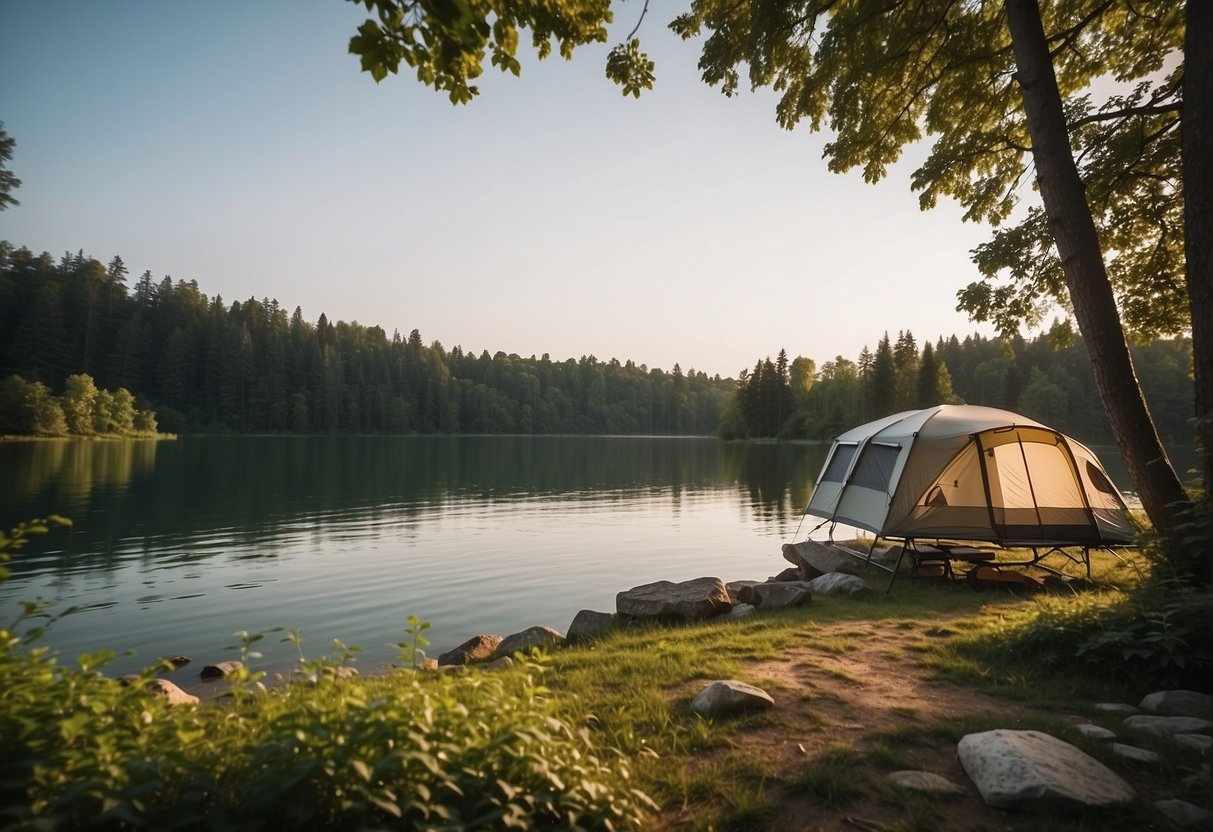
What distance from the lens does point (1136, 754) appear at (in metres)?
3.96

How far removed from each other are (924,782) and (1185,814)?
4.07 feet

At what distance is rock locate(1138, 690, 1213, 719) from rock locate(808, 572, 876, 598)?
5.10m

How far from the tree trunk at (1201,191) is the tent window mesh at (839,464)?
301 inches

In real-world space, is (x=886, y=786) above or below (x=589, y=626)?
above

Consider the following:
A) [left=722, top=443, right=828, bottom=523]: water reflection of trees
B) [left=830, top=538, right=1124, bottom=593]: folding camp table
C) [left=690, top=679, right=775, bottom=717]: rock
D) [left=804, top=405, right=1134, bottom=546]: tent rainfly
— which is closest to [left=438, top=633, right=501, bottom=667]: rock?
[left=690, top=679, right=775, bottom=717]: rock

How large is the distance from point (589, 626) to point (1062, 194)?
808 centimetres

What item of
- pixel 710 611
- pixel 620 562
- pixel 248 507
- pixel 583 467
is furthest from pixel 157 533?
pixel 583 467

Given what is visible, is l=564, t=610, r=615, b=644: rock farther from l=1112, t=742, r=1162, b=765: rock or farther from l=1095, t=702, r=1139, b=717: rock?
l=1112, t=742, r=1162, b=765: rock

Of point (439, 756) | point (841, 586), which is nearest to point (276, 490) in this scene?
point (841, 586)

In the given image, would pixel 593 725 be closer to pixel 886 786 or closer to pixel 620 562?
pixel 886 786

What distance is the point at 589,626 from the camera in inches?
355

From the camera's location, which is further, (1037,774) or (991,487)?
(991,487)

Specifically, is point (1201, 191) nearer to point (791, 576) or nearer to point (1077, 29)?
point (1077, 29)

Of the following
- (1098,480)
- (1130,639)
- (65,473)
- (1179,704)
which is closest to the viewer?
(1179,704)
